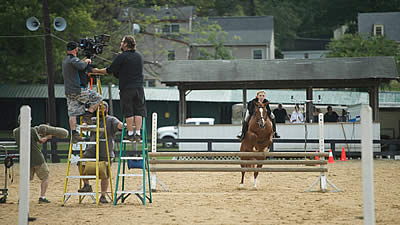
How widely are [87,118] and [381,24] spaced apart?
55.1 meters

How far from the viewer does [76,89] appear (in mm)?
9852

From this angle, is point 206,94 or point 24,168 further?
point 206,94

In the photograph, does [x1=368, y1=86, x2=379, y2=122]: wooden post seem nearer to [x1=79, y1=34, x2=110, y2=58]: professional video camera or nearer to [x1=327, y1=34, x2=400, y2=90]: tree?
[x1=79, y1=34, x2=110, y2=58]: professional video camera

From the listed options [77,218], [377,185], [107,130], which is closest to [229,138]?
[377,185]

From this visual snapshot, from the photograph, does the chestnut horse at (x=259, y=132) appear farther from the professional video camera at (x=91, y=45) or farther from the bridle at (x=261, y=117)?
the professional video camera at (x=91, y=45)

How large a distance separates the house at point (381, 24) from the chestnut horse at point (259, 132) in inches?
1919

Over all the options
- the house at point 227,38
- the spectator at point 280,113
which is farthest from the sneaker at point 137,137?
the house at point 227,38

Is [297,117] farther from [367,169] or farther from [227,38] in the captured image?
[227,38]

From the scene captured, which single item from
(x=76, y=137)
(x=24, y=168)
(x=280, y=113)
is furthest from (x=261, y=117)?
(x=280, y=113)

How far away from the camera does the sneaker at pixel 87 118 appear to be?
412 inches

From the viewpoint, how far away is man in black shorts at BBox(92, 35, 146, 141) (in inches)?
386

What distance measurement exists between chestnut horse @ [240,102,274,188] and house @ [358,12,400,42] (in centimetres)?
4875

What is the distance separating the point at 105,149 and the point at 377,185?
7.00m

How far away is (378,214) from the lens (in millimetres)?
9109
